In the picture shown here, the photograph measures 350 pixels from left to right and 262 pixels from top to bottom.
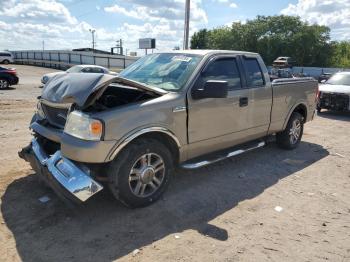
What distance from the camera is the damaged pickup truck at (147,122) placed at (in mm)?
3975

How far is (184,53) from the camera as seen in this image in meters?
5.41

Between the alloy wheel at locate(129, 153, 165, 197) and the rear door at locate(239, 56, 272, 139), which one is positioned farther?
the rear door at locate(239, 56, 272, 139)

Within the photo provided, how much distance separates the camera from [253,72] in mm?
6016

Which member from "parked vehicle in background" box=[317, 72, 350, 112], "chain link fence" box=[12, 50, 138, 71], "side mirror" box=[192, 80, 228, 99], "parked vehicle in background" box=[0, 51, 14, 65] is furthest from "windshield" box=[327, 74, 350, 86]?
"parked vehicle in background" box=[0, 51, 14, 65]

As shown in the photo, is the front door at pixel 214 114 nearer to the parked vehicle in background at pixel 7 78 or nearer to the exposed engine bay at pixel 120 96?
the exposed engine bay at pixel 120 96

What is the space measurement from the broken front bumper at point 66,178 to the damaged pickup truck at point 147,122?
0.03 ft

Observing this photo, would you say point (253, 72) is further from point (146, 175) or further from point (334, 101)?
point (334, 101)

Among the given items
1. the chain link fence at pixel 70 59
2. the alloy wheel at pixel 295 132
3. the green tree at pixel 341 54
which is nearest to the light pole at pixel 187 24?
the chain link fence at pixel 70 59

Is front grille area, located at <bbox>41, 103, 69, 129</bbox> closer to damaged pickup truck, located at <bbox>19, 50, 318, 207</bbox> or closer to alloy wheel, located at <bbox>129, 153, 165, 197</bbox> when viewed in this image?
damaged pickup truck, located at <bbox>19, 50, 318, 207</bbox>

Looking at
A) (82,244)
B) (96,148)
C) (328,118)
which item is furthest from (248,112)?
(328,118)

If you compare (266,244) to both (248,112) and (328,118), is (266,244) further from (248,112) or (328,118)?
(328,118)

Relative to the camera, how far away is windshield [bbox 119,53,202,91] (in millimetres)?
4910

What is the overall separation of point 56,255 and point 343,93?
1137 cm

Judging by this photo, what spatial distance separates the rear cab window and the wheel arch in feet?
5.93
